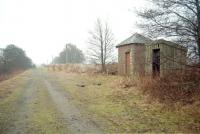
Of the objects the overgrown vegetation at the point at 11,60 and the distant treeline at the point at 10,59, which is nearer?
the overgrown vegetation at the point at 11,60

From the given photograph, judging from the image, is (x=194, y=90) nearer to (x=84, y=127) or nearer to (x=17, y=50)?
(x=84, y=127)

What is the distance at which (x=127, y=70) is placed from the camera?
88.1 ft

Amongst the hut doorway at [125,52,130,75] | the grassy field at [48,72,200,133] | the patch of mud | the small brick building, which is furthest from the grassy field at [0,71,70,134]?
the hut doorway at [125,52,130,75]

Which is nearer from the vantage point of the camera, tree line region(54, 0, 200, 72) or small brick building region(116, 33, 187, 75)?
tree line region(54, 0, 200, 72)

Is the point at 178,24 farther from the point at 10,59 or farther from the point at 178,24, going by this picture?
the point at 10,59

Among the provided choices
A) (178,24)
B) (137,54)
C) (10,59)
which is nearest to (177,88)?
(178,24)

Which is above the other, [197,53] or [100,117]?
[197,53]

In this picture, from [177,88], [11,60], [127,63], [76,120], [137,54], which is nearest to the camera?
[76,120]

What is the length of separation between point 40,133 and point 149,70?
14.1 meters

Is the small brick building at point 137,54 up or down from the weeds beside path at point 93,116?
up

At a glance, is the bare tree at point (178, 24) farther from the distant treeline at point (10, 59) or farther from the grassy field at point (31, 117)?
the distant treeline at point (10, 59)

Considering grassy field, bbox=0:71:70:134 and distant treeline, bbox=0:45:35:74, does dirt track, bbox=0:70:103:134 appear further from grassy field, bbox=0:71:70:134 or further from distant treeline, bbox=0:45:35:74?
distant treeline, bbox=0:45:35:74

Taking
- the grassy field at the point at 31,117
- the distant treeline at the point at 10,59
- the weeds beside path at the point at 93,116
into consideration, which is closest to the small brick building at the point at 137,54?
the weeds beside path at the point at 93,116

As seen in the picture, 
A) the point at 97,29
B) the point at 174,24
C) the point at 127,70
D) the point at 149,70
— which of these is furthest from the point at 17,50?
the point at 174,24
